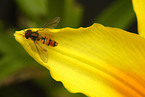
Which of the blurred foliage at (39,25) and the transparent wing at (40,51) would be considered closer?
the transparent wing at (40,51)

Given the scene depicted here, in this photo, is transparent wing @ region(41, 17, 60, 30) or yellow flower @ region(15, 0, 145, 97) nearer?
yellow flower @ region(15, 0, 145, 97)

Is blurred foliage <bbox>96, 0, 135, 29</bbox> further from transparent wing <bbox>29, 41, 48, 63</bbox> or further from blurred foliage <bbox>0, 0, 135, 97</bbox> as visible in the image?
transparent wing <bbox>29, 41, 48, 63</bbox>

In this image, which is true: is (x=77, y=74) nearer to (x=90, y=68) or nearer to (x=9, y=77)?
(x=90, y=68)

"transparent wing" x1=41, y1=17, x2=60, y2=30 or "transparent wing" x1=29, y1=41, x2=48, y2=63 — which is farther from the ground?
"transparent wing" x1=29, y1=41, x2=48, y2=63

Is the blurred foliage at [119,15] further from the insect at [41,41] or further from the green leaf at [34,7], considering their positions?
the insect at [41,41]

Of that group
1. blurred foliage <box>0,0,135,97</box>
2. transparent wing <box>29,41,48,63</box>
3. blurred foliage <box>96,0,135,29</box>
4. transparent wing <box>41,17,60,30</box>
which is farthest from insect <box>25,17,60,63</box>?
blurred foliage <box>96,0,135,29</box>

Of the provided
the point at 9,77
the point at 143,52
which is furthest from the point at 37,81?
the point at 143,52

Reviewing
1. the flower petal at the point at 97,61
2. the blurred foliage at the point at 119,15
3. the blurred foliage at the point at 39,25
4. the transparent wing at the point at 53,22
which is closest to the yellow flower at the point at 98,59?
the flower petal at the point at 97,61

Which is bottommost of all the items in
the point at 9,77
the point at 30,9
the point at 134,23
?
the point at 134,23
